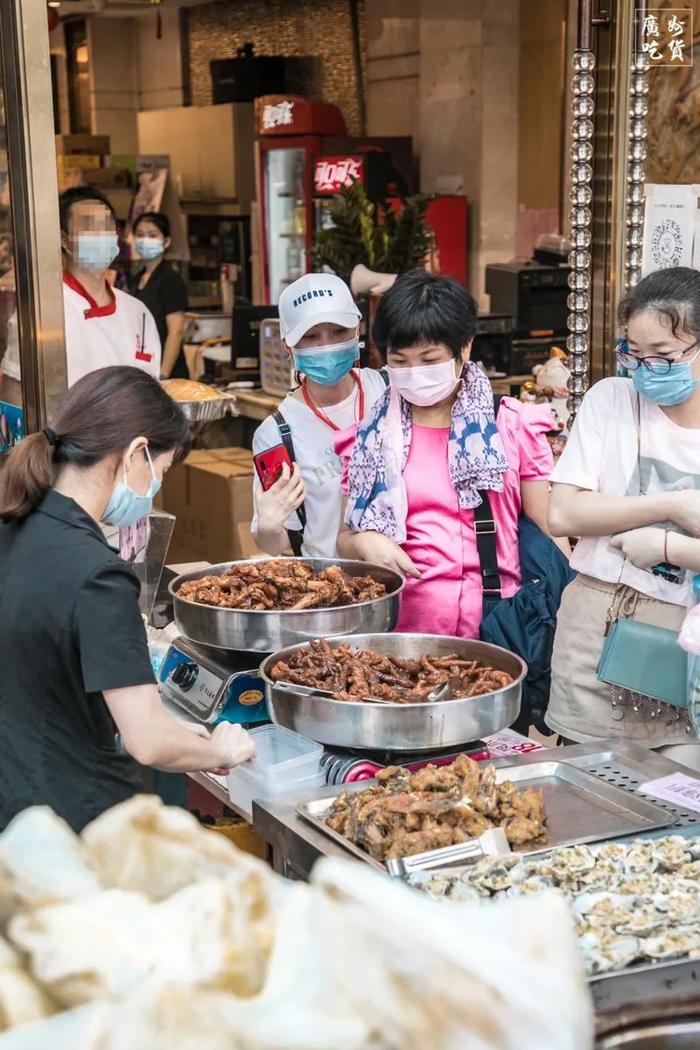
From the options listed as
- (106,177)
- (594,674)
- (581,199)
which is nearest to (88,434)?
(594,674)

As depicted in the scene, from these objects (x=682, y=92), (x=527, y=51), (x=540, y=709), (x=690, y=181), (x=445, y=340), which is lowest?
(x=540, y=709)

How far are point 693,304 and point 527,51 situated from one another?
7.31m

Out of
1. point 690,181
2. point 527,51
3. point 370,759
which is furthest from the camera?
point 527,51

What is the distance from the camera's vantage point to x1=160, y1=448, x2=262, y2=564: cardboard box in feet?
20.6

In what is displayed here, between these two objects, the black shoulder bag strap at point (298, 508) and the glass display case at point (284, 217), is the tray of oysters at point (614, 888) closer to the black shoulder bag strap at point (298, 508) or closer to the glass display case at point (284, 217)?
the black shoulder bag strap at point (298, 508)

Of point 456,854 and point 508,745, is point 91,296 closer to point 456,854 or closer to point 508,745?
point 508,745

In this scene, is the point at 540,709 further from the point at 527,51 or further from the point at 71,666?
the point at 527,51

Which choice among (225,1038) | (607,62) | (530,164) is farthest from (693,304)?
(530,164)

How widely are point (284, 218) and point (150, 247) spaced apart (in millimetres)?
2918

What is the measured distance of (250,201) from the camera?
12273 millimetres

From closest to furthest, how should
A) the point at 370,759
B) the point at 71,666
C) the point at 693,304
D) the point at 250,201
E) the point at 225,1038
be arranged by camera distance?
the point at 225,1038 → the point at 71,666 → the point at 370,759 → the point at 693,304 → the point at 250,201

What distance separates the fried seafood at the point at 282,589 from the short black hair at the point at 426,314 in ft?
1.83

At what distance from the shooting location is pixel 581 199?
3.81m

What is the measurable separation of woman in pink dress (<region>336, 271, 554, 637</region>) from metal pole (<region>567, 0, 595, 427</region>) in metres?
0.82
